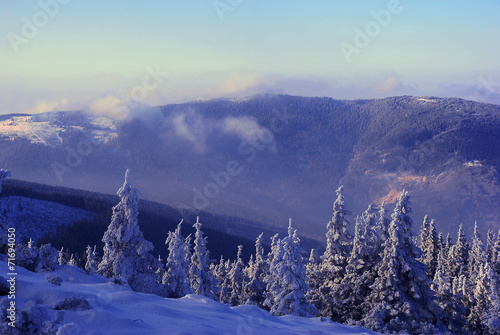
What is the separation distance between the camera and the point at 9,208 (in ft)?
365

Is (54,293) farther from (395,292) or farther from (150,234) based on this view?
(150,234)

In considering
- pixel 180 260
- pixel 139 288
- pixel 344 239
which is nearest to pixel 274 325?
pixel 139 288

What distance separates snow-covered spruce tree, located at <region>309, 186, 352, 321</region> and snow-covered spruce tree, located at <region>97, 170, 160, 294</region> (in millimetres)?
11802

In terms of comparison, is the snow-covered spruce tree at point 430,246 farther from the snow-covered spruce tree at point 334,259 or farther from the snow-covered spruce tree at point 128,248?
the snow-covered spruce tree at point 128,248

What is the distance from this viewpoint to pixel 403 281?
26.4 m

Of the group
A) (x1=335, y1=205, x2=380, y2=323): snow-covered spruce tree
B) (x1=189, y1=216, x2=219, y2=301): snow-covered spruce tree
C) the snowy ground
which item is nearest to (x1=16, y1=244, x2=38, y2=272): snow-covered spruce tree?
the snowy ground

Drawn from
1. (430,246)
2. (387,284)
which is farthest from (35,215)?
(387,284)

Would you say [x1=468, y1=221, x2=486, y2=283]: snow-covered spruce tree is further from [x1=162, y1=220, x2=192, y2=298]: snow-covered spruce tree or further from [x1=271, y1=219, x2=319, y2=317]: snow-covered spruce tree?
[x1=162, y1=220, x2=192, y2=298]: snow-covered spruce tree

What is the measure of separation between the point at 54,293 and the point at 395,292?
842 inches

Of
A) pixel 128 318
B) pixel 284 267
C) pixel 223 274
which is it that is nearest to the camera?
pixel 128 318

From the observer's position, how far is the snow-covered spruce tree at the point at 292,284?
974 inches

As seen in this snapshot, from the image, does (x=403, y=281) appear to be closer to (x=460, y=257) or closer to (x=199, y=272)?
(x=199, y=272)

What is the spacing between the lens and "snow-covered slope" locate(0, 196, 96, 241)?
10769cm

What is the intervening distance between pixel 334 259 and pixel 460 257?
35.5 meters
